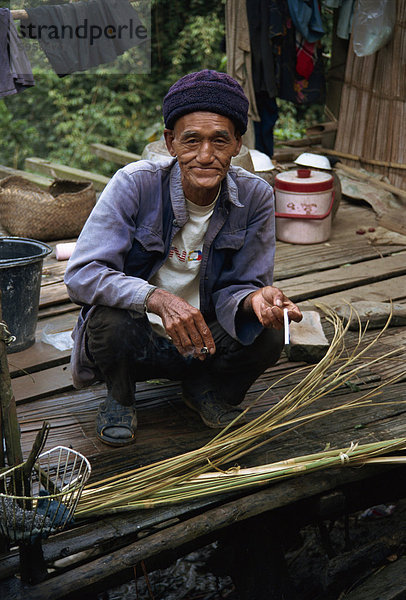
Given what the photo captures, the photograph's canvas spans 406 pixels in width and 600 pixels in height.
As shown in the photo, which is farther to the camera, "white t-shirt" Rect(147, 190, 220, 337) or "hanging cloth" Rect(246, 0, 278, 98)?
"hanging cloth" Rect(246, 0, 278, 98)

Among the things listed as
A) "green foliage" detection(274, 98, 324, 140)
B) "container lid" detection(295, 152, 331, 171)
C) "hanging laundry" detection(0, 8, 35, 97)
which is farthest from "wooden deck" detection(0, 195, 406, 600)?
"green foliage" detection(274, 98, 324, 140)

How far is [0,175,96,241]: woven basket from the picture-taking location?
4.75m

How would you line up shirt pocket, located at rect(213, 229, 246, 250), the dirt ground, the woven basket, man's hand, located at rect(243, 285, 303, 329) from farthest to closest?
the woven basket → the dirt ground → shirt pocket, located at rect(213, 229, 246, 250) → man's hand, located at rect(243, 285, 303, 329)

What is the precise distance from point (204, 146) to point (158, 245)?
1.20ft

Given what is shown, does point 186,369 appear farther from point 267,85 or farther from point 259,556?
point 267,85

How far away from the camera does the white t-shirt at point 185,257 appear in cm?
253

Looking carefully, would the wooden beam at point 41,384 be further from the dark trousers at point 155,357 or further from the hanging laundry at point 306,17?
the hanging laundry at point 306,17

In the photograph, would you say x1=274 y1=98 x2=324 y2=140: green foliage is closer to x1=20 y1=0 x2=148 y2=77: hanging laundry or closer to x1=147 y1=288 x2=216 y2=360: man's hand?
x1=20 y1=0 x2=148 y2=77: hanging laundry

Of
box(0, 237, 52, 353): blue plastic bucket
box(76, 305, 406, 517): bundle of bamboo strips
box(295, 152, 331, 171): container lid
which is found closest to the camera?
box(76, 305, 406, 517): bundle of bamboo strips

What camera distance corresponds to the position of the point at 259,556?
2.56 metres

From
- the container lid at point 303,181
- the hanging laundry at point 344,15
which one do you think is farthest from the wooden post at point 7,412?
the hanging laundry at point 344,15

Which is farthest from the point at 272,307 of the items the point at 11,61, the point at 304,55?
the point at 304,55

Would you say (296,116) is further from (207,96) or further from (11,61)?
(207,96)

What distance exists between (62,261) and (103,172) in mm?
5870
